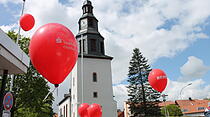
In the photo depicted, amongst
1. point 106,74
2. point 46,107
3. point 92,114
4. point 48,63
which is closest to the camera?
point 48,63

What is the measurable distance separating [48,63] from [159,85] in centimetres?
729

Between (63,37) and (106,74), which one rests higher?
(106,74)

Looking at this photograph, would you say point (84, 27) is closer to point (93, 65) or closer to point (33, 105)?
point (93, 65)

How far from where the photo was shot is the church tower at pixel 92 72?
2775 cm

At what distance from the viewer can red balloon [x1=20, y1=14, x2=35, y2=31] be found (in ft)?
24.4

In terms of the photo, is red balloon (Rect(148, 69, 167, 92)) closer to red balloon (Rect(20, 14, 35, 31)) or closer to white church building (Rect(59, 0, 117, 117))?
red balloon (Rect(20, 14, 35, 31))

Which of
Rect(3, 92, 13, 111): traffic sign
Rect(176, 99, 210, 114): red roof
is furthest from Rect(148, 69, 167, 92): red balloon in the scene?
Rect(176, 99, 210, 114): red roof

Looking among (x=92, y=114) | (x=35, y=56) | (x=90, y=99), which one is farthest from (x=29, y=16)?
(x=90, y=99)

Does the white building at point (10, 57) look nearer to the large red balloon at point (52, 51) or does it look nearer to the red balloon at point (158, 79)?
the large red balloon at point (52, 51)

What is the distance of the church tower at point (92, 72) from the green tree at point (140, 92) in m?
9.47

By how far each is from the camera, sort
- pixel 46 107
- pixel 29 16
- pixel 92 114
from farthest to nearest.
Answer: pixel 46 107, pixel 92 114, pixel 29 16

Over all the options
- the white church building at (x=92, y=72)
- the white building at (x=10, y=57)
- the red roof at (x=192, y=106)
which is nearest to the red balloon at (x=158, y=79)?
the white building at (x=10, y=57)

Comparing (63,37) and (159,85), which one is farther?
(159,85)

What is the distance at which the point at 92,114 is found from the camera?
47.7 feet
